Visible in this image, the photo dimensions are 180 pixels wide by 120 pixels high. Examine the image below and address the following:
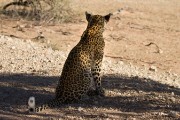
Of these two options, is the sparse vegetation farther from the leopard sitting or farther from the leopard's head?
the leopard sitting

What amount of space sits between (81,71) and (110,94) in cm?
94

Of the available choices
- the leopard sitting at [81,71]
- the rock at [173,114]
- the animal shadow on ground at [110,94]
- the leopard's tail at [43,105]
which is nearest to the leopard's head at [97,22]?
the leopard sitting at [81,71]

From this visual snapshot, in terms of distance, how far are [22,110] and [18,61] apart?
4445 millimetres

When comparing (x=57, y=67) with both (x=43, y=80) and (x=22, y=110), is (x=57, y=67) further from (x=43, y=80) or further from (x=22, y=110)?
(x=22, y=110)

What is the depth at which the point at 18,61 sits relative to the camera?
12.1 meters

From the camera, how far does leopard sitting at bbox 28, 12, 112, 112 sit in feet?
26.2

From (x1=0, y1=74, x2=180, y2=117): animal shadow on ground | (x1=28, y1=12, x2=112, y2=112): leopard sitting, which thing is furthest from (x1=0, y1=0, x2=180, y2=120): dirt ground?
(x1=28, y1=12, x2=112, y2=112): leopard sitting

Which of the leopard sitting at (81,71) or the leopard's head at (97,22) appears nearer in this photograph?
the leopard sitting at (81,71)

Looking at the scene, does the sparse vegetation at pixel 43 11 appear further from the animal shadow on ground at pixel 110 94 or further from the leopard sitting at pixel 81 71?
the leopard sitting at pixel 81 71

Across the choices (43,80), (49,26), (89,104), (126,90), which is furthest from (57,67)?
(49,26)

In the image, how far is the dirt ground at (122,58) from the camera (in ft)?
25.5

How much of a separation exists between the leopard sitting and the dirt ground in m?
0.17

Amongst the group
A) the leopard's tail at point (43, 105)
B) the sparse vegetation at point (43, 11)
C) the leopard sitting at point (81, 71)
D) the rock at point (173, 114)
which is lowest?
the leopard's tail at point (43, 105)

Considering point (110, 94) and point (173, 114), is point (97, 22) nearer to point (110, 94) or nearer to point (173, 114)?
point (110, 94)
